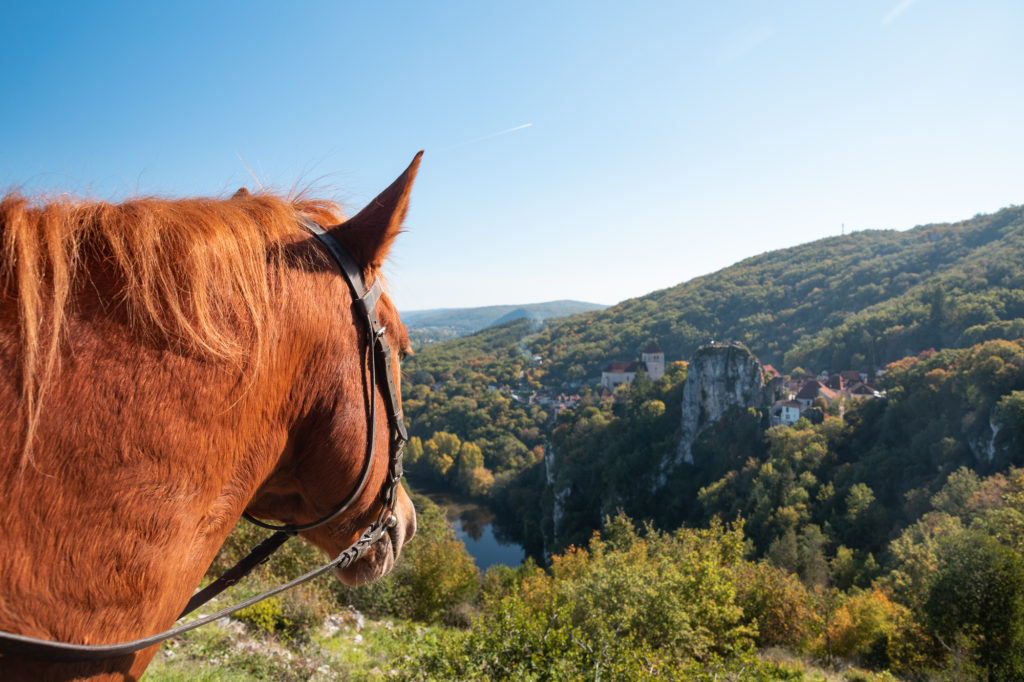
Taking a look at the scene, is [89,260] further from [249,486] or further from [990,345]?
[990,345]

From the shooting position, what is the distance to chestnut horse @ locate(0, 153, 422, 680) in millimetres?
627

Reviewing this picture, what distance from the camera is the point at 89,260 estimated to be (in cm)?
74

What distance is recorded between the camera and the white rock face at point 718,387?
48.5 meters

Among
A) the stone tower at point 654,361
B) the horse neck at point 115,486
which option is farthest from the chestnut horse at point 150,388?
the stone tower at point 654,361

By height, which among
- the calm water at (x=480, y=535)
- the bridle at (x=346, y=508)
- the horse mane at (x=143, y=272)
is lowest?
the calm water at (x=480, y=535)

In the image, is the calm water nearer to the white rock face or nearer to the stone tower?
the white rock face

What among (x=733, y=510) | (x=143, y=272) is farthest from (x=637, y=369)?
(x=143, y=272)

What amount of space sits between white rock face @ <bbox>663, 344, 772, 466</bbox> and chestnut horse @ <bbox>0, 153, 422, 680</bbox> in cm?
5222

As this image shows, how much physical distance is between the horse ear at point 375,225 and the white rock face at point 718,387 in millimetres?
52131

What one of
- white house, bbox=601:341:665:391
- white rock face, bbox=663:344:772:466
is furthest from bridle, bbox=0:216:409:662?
white house, bbox=601:341:665:391

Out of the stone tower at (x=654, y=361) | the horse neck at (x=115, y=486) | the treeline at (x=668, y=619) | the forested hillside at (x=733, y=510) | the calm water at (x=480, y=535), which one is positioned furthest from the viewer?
the stone tower at (x=654, y=361)

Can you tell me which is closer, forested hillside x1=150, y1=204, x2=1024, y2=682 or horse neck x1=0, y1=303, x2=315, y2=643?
horse neck x1=0, y1=303, x2=315, y2=643

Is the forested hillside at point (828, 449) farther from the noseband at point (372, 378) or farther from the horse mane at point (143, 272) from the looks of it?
the horse mane at point (143, 272)

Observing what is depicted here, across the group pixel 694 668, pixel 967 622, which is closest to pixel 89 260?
pixel 694 668
